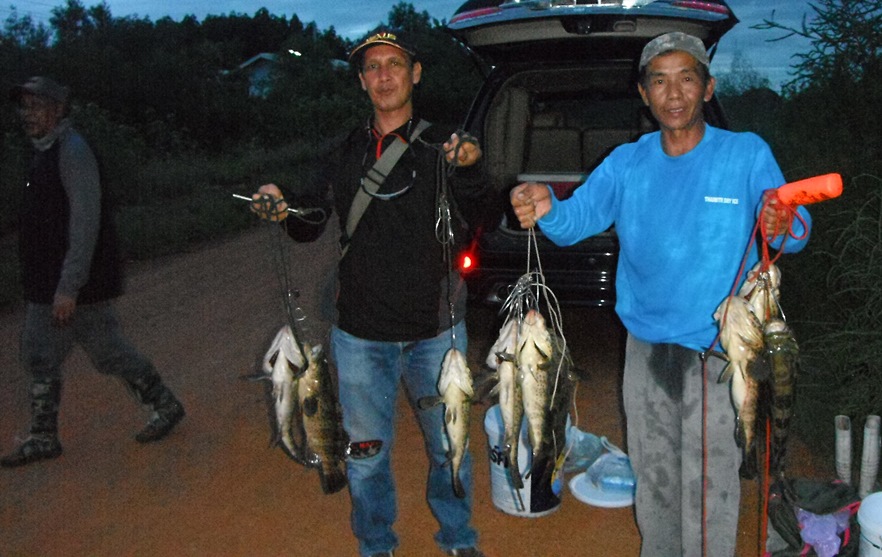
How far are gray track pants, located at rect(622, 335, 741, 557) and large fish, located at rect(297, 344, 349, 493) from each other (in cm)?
112

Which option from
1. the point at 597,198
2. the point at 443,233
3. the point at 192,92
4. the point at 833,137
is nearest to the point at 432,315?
the point at 443,233

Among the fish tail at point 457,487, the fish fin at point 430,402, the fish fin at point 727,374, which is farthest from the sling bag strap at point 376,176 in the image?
the fish fin at point 727,374

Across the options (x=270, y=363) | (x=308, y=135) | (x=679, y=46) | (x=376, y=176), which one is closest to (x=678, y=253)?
(x=679, y=46)

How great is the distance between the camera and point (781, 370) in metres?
2.52

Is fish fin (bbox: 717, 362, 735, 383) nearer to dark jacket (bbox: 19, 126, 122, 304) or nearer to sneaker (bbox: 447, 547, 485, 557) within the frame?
sneaker (bbox: 447, 547, 485, 557)

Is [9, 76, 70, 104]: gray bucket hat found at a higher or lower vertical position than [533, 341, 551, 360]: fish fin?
higher

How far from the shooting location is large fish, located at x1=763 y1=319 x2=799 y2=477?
8.18 feet

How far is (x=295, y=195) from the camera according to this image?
3.44m

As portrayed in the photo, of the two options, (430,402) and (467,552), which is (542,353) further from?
(467,552)

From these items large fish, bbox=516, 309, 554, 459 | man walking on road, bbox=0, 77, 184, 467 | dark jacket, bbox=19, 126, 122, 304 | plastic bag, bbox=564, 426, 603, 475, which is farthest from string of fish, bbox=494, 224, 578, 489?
dark jacket, bbox=19, 126, 122, 304

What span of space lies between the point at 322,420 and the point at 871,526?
2.07 metres

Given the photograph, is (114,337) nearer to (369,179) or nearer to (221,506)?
(221,506)

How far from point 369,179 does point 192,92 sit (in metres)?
30.2

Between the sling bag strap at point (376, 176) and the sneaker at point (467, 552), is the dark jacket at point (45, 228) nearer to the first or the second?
the sling bag strap at point (376, 176)
